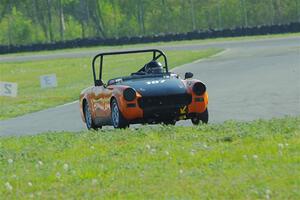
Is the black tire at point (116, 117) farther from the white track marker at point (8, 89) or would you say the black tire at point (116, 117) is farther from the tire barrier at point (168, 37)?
the tire barrier at point (168, 37)

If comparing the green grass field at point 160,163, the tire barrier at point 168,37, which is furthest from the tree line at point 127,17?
the green grass field at point 160,163

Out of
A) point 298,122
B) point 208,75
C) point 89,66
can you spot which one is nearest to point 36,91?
point 208,75

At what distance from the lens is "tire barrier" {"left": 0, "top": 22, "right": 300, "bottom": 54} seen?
58.5m

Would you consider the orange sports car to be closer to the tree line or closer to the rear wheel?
the rear wheel

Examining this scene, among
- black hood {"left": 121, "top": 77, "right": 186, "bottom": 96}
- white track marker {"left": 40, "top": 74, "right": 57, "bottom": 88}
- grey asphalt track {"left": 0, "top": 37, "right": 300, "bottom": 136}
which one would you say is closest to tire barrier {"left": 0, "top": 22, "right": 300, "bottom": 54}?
grey asphalt track {"left": 0, "top": 37, "right": 300, "bottom": 136}

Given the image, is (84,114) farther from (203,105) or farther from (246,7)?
(246,7)

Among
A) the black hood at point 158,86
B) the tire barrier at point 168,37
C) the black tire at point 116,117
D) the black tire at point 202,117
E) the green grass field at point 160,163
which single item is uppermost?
the black hood at point 158,86

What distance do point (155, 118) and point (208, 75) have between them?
15.0m

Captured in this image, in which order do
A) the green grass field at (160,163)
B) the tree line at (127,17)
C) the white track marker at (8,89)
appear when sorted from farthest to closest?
the tree line at (127,17)
the white track marker at (8,89)
the green grass field at (160,163)

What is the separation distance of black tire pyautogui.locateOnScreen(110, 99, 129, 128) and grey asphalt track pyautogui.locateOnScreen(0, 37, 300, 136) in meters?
1.74

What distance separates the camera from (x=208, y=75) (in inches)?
1128

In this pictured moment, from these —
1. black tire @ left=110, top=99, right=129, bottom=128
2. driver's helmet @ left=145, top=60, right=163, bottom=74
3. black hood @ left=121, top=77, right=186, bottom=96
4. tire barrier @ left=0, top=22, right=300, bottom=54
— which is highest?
driver's helmet @ left=145, top=60, right=163, bottom=74

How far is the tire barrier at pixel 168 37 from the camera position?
192 ft

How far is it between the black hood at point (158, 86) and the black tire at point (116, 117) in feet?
1.22
